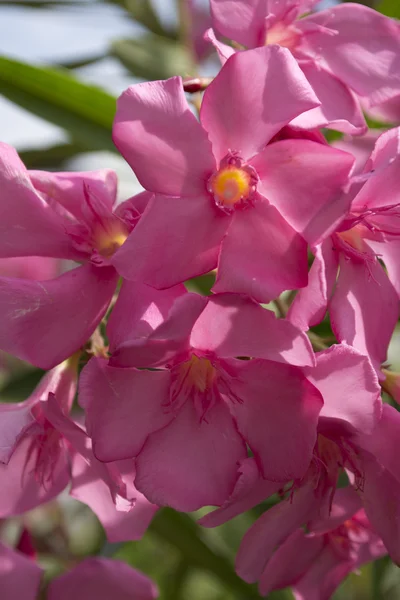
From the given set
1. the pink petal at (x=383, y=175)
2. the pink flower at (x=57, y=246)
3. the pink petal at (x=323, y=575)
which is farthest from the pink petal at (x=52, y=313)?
the pink petal at (x=323, y=575)

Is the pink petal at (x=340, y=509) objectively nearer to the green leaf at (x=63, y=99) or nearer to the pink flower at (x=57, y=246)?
the pink flower at (x=57, y=246)

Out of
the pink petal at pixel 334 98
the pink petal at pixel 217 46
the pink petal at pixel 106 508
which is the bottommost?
the pink petal at pixel 106 508

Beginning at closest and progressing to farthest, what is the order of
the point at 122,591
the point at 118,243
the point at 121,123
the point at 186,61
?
1. the point at 121,123
2. the point at 118,243
3. the point at 122,591
4. the point at 186,61

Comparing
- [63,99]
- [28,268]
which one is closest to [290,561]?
[63,99]

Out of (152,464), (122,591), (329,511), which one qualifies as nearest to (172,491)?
(152,464)

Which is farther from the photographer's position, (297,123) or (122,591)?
(122,591)

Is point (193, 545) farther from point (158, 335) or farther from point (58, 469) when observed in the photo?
point (158, 335)

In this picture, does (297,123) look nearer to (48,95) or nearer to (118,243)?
(118,243)
